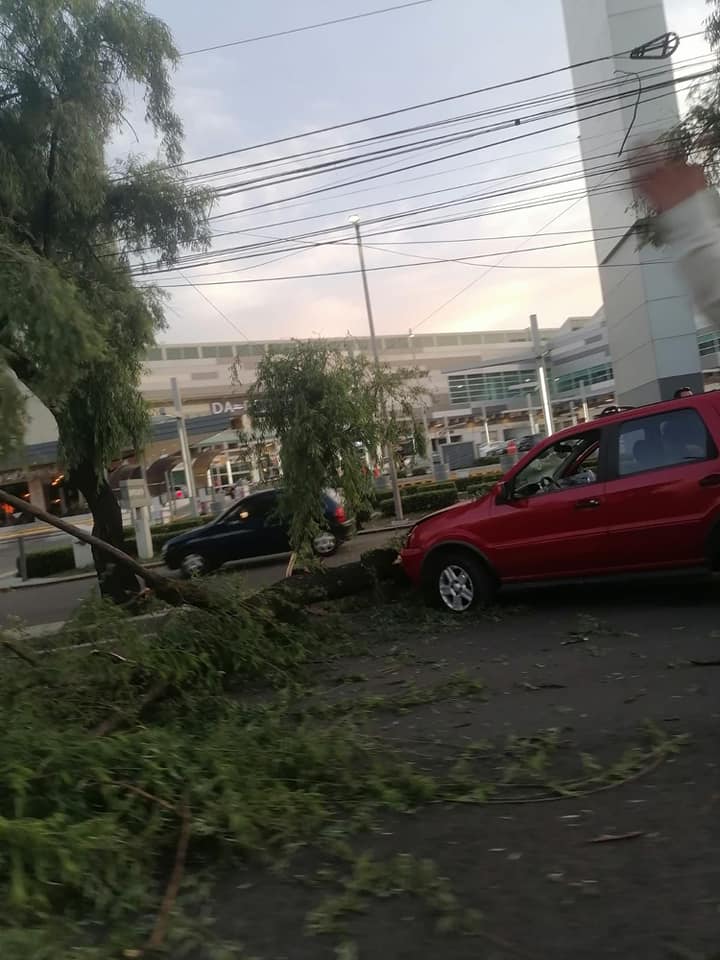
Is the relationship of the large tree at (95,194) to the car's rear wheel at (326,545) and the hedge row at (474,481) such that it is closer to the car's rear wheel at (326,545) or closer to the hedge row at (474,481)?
the car's rear wheel at (326,545)

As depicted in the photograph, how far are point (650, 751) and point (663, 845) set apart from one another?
3.34 feet

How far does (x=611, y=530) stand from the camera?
744cm

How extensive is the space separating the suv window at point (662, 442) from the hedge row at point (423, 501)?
58.2ft

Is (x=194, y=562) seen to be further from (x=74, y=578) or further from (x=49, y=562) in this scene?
(x=49, y=562)

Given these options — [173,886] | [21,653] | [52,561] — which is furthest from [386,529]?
[173,886]

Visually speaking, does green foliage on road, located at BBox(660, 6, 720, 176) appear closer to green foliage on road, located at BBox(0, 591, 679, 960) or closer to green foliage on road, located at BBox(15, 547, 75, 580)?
green foliage on road, located at BBox(0, 591, 679, 960)

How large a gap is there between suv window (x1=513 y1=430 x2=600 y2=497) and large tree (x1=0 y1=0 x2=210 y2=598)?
4.95 meters

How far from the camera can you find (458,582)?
827 centimetres

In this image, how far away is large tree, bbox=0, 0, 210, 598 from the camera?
424 inches

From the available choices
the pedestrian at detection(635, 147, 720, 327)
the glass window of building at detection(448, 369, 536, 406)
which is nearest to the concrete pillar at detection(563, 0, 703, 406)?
the pedestrian at detection(635, 147, 720, 327)

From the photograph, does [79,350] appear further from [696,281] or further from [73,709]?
[696,281]

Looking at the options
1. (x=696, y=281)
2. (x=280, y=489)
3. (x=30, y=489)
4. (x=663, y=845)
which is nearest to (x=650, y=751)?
(x=663, y=845)

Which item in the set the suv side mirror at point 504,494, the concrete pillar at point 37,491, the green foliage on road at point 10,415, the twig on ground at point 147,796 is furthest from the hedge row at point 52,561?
the concrete pillar at point 37,491

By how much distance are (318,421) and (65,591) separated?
10565 mm
